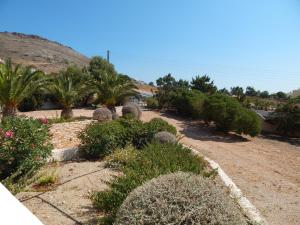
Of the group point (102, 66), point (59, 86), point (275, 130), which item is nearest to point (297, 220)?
point (59, 86)

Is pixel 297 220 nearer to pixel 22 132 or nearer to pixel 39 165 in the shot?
pixel 39 165

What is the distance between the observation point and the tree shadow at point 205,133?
66.6 feet

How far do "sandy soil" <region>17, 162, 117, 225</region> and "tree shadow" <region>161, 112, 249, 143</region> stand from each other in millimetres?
12849

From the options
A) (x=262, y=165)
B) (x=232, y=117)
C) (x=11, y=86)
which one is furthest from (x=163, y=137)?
(x=232, y=117)

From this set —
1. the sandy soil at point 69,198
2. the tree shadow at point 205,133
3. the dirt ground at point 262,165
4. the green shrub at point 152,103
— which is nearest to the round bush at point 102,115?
the dirt ground at point 262,165

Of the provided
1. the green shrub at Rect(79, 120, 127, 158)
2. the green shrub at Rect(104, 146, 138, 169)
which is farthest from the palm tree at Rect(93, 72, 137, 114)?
the green shrub at Rect(104, 146, 138, 169)

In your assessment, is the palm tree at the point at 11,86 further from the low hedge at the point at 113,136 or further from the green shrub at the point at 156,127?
the green shrub at the point at 156,127

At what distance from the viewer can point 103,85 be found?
809 inches

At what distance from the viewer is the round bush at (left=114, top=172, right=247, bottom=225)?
120 inches

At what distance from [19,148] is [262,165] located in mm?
10645

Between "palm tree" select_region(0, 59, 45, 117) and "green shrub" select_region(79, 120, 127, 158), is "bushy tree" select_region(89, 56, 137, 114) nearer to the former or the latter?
"palm tree" select_region(0, 59, 45, 117)

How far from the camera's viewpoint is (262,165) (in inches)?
547

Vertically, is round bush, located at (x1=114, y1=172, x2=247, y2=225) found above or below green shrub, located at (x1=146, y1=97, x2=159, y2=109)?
below

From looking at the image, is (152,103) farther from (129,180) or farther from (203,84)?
(129,180)
